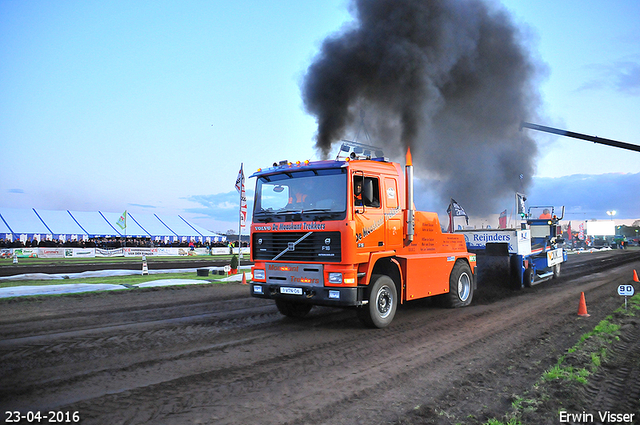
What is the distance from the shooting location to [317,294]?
24.6 ft

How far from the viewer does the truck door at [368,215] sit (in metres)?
7.47

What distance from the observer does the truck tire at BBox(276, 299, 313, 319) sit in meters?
9.13

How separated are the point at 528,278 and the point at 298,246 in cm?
1083

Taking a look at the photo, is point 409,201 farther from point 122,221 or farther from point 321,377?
point 122,221

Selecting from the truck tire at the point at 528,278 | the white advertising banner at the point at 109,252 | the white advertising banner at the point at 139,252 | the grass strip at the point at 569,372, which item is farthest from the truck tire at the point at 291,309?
the white advertising banner at the point at 139,252

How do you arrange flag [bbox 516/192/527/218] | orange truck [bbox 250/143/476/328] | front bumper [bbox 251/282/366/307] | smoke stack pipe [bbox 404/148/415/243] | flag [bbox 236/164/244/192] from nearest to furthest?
front bumper [bbox 251/282/366/307] → orange truck [bbox 250/143/476/328] → smoke stack pipe [bbox 404/148/415/243] → flag [bbox 516/192/527/218] → flag [bbox 236/164/244/192]

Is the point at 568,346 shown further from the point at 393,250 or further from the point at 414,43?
the point at 414,43

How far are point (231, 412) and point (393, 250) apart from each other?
4991 millimetres

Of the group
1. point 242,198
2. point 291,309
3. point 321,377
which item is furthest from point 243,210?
point 321,377

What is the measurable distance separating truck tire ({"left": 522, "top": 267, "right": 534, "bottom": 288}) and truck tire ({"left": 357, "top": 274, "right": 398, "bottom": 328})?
873 centimetres

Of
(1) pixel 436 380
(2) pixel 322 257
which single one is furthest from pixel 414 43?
(1) pixel 436 380

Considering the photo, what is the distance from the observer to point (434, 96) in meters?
16.1

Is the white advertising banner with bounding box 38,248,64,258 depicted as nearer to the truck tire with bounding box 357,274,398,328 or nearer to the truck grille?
the truck grille

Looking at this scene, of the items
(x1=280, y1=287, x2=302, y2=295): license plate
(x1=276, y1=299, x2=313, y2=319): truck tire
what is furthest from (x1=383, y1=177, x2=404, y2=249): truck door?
(x1=276, y1=299, x2=313, y2=319): truck tire
